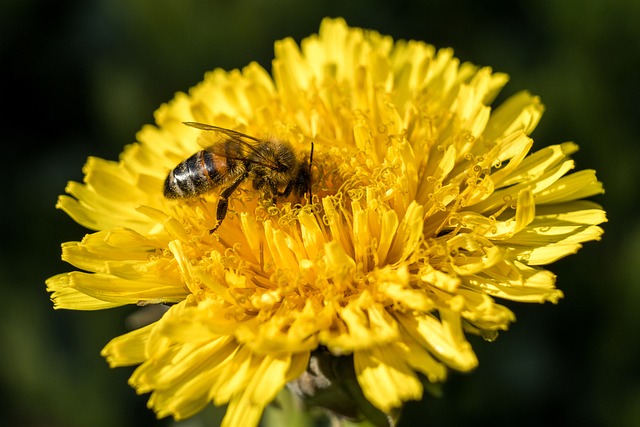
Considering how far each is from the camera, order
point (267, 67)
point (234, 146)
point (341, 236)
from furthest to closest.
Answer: point (267, 67), point (234, 146), point (341, 236)

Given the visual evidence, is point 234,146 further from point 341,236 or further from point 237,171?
point 341,236

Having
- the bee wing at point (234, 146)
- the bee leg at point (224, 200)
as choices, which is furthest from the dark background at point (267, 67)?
the bee wing at point (234, 146)

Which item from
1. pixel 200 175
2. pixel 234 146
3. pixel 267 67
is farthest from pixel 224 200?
pixel 267 67

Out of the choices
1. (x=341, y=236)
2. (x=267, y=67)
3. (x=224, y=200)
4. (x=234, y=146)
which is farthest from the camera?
(x=267, y=67)

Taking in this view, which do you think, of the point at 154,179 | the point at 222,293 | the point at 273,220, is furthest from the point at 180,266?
the point at 154,179

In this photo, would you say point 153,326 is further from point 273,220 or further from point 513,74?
point 513,74

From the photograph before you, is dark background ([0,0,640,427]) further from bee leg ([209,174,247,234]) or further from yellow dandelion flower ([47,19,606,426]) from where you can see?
bee leg ([209,174,247,234])
